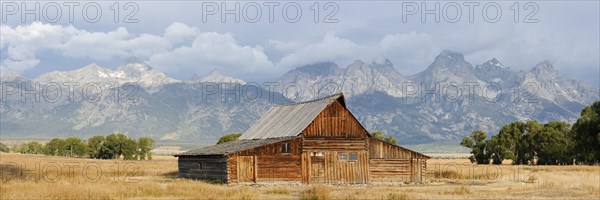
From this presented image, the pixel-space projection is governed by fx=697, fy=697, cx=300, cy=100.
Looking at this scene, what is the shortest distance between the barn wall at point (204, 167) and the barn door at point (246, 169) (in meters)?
1.07

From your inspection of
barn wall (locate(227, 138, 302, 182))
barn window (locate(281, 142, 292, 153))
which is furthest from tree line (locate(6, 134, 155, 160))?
barn wall (locate(227, 138, 302, 182))

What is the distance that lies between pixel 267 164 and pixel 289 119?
8126 millimetres

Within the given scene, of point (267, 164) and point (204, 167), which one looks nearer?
point (267, 164)

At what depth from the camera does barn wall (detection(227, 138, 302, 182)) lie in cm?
4966

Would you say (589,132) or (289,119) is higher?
(289,119)

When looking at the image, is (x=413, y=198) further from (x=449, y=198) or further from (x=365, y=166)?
(x=365, y=166)

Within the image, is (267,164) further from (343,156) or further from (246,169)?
(343,156)

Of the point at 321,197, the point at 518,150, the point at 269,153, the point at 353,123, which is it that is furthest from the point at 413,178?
the point at 518,150

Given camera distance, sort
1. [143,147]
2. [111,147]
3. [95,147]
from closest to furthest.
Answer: [111,147] → [95,147] → [143,147]

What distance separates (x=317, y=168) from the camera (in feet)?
171

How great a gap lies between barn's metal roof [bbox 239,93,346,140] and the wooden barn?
4.4 inches

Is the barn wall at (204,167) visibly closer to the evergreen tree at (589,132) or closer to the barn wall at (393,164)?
the barn wall at (393,164)

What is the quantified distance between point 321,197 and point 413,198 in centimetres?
432

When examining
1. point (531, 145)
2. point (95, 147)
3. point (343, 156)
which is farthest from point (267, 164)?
point (95, 147)
